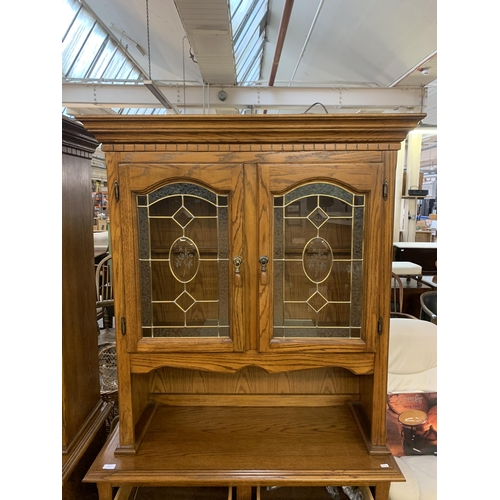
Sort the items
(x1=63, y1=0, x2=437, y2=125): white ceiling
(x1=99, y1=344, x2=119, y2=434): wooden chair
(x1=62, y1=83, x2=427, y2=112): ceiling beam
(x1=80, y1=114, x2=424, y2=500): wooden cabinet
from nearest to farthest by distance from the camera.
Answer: (x1=80, y1=114, x2=424, y2=500): wooden cabinet
(x1=99, y1=344, x2=119, y2=434): wooden chair
(x1=63, y1=0, x2=437, y2=125): white ceiling
(x1=62, y1=83, x2=427, y2=112): ceiling beam

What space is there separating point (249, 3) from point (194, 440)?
3343mm

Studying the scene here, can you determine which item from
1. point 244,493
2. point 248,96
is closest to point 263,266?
point 244,493

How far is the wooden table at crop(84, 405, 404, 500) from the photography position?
1.00 metres

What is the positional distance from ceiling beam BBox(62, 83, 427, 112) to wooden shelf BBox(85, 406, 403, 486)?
10.5ft

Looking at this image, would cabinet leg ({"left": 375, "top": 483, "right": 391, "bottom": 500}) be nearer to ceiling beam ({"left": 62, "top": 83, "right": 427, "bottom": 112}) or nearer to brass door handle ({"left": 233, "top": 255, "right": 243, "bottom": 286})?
brass door handle ({"left": 233, "top": 255, "right": 243, "bottom": 286})

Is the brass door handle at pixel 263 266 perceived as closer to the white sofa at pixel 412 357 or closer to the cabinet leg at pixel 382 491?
the cabinet leg at pixel 382 491

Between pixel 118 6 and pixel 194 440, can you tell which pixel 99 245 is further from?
pixel 194 440

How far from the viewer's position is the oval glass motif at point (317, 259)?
107 centimetres

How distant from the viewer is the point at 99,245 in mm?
3805

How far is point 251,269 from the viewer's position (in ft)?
3.38

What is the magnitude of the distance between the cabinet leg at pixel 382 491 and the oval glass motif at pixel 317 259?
1.98 feet

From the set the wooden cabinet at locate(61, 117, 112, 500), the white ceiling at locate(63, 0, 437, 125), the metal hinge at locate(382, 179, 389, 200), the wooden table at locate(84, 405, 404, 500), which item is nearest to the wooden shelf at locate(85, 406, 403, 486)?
the wooden table at locate(84, 405, 404, 500)

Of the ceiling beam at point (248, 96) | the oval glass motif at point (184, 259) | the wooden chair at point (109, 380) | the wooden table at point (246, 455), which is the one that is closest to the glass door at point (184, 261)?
the oval glass motif at point (184, 259)

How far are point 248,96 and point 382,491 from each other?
3.56m
